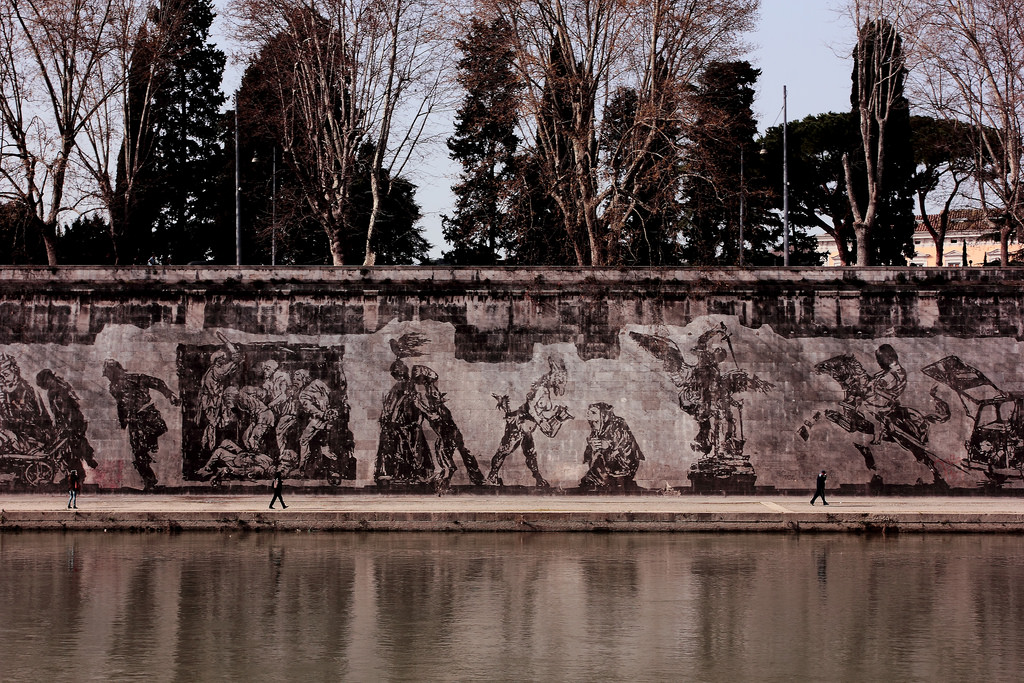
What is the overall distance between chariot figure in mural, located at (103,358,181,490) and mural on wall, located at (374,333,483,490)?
4.79 meters

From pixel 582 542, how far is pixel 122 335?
1199 cm

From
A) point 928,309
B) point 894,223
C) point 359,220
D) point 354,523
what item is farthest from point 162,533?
point 894,223

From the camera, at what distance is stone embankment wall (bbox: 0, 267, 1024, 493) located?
2694 cm

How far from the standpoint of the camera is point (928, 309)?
2723 centimetres

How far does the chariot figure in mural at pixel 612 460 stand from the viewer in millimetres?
26938

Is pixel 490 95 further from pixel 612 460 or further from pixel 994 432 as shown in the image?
pixel 994 432

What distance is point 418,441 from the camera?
88.6ft

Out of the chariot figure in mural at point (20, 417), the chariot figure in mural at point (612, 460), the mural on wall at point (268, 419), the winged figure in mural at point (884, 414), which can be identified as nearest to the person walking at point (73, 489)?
the chariot figure in mural at point (20, 417)

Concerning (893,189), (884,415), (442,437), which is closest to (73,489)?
(442,437)

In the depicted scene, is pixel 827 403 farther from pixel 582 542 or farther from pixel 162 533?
pixel 162 533

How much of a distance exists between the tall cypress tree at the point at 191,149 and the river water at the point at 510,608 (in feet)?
79.5

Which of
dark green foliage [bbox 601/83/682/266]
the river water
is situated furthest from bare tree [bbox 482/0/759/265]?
the river water

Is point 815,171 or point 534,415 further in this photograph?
point 815,171

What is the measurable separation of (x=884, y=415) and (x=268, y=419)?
13.7 meters
